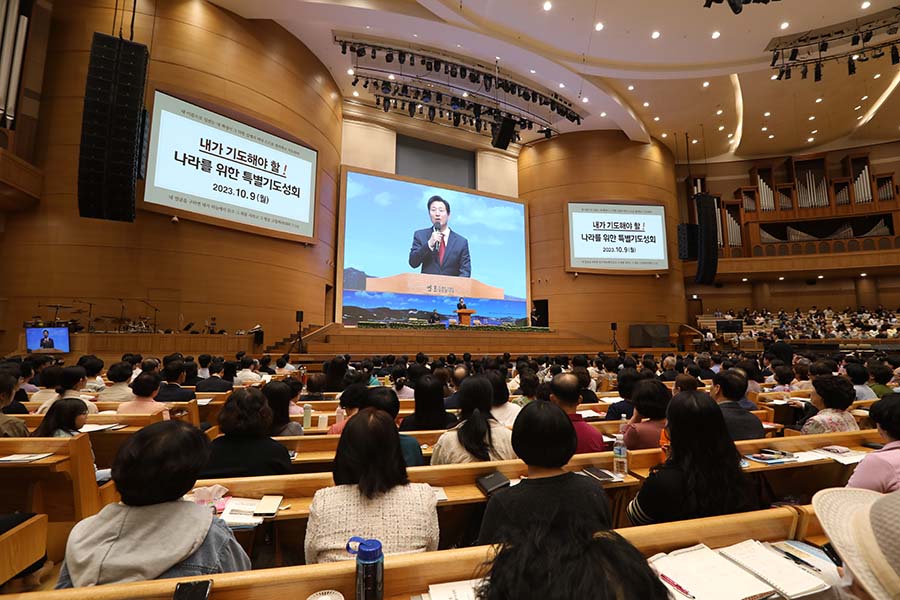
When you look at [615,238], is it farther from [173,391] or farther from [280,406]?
[280,406]

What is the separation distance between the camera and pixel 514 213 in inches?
620

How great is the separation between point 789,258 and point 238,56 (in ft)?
57.8

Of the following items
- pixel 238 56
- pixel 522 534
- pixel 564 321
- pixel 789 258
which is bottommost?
pixel 522 534

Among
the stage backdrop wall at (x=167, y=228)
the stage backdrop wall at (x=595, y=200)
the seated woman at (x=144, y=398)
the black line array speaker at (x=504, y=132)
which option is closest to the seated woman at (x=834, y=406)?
the seated woman at (x=144, y=398)

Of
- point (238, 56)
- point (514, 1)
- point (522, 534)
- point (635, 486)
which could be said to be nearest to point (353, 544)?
point (522, 534)

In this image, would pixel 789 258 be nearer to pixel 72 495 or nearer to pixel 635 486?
pixel 635 486

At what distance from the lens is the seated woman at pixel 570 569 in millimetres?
599

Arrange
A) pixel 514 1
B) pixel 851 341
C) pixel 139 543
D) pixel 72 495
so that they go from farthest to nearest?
1. pixel 851 341
2. pixel 514 1
3. pixel 72 495
4. pixel 139 543

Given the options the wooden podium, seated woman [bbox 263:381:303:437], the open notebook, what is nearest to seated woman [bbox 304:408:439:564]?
the open notebook

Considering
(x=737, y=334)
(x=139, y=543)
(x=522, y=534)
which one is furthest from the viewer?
(x=737, y=334)

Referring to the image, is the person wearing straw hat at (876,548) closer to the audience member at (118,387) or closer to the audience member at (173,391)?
the audience member at (173,391)

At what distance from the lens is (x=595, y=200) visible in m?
15.2

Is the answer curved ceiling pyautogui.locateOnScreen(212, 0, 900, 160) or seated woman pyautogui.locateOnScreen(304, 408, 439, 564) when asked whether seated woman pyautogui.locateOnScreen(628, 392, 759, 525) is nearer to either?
seated woman pyautogui.locateOnScreen(304, 408, 439, 564)

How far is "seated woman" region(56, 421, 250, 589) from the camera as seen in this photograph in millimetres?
1064
